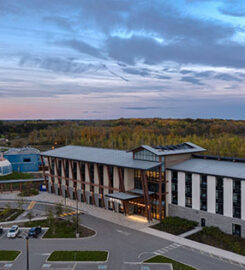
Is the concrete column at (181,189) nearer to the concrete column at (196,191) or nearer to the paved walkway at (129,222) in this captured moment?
the concrete column at (196,191)

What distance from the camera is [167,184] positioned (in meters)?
53.1

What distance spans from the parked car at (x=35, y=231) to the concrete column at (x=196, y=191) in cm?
2508

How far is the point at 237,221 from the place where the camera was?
145 feet

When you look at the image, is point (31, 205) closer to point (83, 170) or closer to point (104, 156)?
point (83, 170)

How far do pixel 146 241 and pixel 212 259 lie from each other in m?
10.0

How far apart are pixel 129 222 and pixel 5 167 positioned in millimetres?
60345

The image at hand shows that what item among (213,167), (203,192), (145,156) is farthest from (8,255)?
(213,167)

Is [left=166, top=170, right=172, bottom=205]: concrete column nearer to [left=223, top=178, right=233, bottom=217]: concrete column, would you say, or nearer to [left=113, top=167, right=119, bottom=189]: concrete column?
[left=223, top=178, right=233, bottom=217]: concrete column

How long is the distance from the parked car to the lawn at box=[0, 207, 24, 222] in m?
11.1

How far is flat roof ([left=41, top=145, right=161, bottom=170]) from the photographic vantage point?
2113 inches

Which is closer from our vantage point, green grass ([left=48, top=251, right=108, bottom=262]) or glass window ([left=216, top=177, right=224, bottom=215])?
green grass ([left=48, top=251, right=108, bottom=262])

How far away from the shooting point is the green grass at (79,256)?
37375 millimetres

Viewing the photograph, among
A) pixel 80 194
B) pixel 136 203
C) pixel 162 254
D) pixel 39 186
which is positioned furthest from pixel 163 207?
pixel 39 186

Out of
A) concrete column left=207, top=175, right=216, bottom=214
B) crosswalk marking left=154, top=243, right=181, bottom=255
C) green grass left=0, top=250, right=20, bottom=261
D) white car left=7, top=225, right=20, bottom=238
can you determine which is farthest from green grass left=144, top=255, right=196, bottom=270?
white car left=7, top=225, right=20, bottom=238
